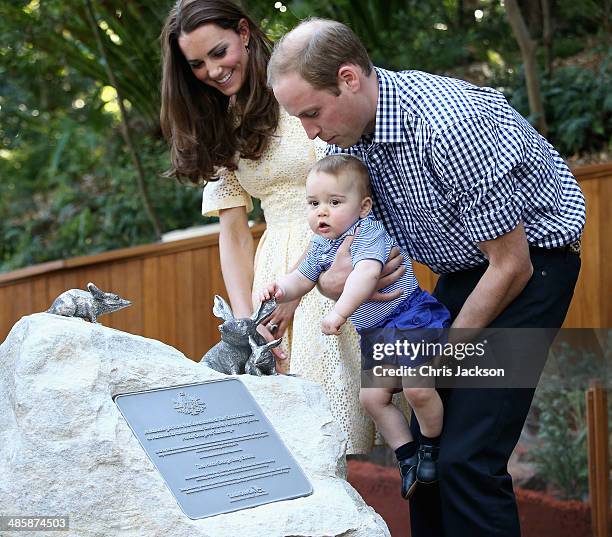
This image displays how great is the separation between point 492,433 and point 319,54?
3.71 feet

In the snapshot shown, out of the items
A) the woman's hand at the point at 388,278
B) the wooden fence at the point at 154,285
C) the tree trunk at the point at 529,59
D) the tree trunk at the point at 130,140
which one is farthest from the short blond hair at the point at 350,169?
the tree trunk at the point at 130,140

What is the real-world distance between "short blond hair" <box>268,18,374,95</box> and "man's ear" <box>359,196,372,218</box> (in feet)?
1.33

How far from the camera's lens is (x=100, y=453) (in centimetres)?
278

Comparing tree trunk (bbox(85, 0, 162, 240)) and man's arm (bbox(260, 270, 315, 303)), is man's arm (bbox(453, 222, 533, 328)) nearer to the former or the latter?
man's arm (bbox(260, 270, 315, 303))

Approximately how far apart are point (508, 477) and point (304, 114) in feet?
3.78

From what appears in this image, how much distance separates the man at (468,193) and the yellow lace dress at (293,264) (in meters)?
0.58

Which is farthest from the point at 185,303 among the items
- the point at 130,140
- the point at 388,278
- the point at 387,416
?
the point at 388,278

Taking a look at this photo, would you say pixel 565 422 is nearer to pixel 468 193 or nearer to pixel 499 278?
pixel 499 278

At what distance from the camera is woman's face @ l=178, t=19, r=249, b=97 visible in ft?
11.0

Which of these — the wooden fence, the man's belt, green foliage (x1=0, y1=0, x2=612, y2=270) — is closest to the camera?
the man's belt

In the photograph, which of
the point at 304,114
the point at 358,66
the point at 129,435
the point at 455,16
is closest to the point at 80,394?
the point at 129,435

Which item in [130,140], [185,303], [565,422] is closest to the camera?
[565,422]

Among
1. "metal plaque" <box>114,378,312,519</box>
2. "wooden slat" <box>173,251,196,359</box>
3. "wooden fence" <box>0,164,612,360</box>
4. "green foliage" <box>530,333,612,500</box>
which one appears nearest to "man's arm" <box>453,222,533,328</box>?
"metal plaque" <box>114,378,312,519</box>

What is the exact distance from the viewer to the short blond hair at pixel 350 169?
118 inches
